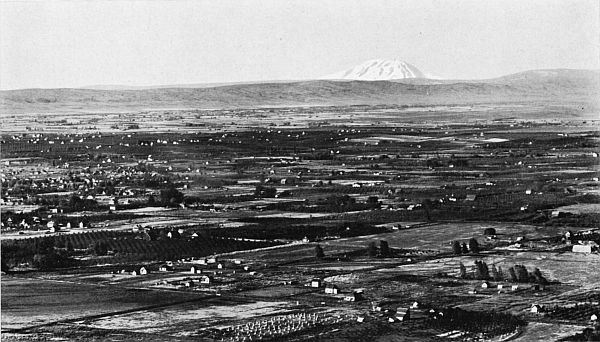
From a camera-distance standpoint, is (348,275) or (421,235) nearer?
(348,275)

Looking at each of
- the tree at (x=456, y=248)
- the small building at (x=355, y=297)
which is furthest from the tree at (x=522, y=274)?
the small building at (x=355, y=297)

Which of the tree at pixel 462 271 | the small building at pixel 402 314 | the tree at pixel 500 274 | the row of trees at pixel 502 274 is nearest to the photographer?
the small building at pixel 402 314

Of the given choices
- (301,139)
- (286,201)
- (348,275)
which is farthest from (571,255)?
(301,139)

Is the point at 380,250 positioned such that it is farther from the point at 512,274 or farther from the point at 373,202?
the point at 373,202

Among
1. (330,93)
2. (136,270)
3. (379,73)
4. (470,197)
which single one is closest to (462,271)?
(136,270)

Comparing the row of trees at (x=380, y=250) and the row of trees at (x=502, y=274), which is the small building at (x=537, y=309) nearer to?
the row of trees at (x=502, y=274)

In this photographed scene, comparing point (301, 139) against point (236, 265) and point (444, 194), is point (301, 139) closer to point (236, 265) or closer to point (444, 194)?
point (444, 194)
